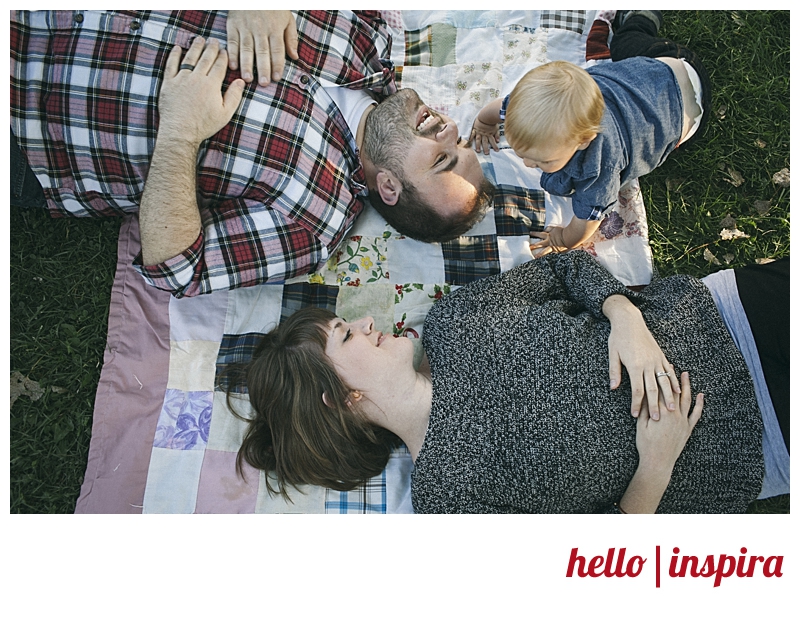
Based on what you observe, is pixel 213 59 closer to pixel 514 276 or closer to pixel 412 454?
pixel 514 276

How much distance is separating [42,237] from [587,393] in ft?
9.73

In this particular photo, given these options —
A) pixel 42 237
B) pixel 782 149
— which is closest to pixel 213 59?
pixel 42 237

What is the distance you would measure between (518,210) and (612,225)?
0.53 metres

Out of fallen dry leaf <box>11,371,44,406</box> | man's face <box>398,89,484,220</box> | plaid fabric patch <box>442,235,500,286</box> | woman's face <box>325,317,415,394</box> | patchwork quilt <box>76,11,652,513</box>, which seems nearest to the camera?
woman's face <box>325,317,415,394</box>

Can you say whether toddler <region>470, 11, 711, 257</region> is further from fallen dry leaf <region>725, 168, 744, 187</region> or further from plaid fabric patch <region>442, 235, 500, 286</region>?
fallen dry leaf <region>725, 168, 744, 187</region>

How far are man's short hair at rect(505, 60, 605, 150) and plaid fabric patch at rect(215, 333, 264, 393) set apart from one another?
165 centimetres

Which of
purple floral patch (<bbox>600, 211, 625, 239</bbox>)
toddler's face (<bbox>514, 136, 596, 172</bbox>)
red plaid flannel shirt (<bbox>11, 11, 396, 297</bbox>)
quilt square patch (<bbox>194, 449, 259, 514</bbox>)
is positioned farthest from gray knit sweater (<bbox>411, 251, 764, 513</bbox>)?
red plaid flannel shirt (<bbox>11, 11, 396, 297</bbox>)

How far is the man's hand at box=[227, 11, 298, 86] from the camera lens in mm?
3031

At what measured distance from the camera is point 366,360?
9.06 ft

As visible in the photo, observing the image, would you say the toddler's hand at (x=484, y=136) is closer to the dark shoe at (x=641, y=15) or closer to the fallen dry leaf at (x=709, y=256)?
the dark shoe at (x=641, y=15)

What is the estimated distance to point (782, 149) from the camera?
3.72 m

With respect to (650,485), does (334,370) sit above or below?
above

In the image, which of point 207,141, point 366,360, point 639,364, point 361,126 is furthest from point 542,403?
point 207,141

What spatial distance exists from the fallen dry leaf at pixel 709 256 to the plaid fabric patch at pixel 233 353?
2504 millimetres
